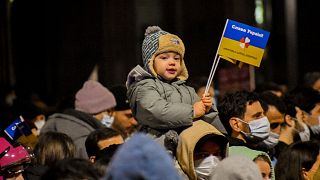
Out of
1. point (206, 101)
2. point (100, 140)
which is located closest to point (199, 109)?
point (206, 101)

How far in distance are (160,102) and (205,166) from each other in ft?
1.68

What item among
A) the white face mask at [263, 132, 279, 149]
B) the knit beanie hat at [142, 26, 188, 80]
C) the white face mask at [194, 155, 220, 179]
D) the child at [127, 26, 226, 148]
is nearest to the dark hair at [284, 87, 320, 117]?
the white face mask at [263, 132, 279, 149]

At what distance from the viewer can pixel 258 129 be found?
678 cm

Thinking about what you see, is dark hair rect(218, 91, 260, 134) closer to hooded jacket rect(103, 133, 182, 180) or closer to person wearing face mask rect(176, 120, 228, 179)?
person wearing face mask rect(176, 120, 228, 179)

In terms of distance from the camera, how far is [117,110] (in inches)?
365

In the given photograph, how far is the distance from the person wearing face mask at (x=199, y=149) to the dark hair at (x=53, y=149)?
1632mm

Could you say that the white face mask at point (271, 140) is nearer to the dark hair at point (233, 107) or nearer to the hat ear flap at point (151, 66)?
the dark hair at point (233, 107)

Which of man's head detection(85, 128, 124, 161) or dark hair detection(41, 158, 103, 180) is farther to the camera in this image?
man's head detection(85, 128, 124, 161)

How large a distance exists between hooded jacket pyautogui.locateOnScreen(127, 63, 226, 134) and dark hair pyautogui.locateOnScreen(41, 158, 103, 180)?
1.44m

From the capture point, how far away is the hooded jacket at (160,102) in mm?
5844

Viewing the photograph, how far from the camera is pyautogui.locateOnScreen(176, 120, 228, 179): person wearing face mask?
19.0ft

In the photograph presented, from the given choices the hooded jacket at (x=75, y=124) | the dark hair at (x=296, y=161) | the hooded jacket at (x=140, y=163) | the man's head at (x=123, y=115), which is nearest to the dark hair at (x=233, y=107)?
the dark hair at (x=296, y=161)

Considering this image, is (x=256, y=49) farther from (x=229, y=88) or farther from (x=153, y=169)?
(x=229, y=88)

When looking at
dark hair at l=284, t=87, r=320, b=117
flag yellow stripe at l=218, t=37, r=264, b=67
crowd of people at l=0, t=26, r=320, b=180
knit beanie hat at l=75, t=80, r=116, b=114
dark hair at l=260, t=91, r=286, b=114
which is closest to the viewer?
crowd of people at l=0, t=26, r=320, b=180
